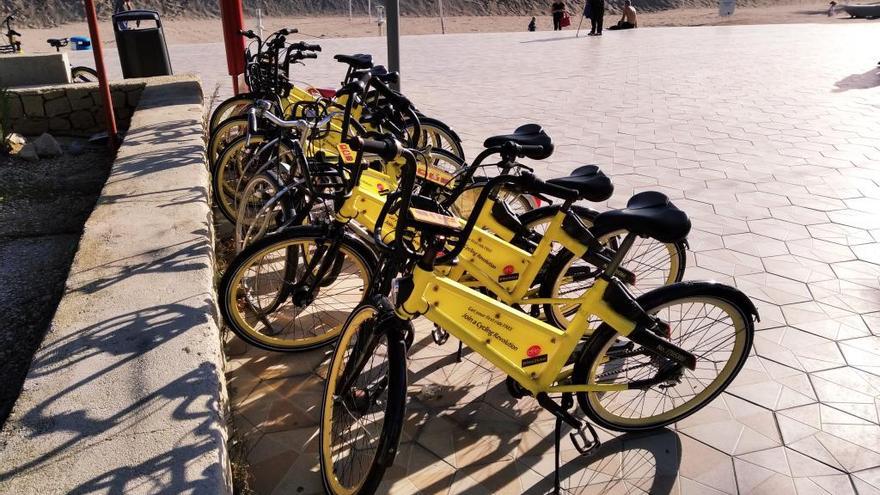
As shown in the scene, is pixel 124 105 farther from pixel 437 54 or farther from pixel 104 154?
pixel 437 54

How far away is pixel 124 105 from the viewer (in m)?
7.23

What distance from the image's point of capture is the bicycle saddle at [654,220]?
2.42m

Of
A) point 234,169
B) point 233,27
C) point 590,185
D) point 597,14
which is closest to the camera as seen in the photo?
point 590,185

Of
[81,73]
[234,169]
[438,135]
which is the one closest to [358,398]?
[234,169]

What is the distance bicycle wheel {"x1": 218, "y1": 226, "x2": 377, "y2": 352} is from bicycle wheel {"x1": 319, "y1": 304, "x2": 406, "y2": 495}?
0.71 meters

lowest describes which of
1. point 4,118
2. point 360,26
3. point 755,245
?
point 755,245

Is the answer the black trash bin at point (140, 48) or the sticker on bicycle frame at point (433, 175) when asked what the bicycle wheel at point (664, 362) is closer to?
the sticker on bicycle frame at point (433, 175)

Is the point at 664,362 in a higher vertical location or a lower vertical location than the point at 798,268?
higher

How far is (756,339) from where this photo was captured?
3.51 meters

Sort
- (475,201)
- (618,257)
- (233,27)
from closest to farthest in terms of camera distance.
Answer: (618,257) → (475,201) → (233,27)

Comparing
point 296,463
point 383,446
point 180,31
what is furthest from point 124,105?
point 180,31

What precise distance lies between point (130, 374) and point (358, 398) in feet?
2.78

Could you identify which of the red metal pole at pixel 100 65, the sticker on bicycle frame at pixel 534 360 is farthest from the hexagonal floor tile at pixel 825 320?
the red metal pole at pixel 100 65

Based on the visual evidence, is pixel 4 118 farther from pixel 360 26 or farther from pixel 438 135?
pixel 360 26
